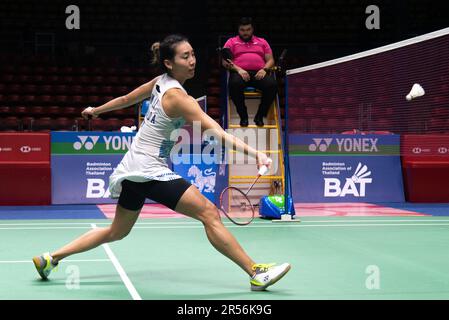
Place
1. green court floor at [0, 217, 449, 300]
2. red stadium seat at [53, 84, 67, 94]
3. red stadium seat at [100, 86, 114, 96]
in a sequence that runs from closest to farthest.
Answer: green court floor at [0, 217, 449, 300]
red stadium seat at [53, 84, 67, 94]
red stadium seat at [100, 86, 114, 96]

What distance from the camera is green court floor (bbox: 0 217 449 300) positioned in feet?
16.6

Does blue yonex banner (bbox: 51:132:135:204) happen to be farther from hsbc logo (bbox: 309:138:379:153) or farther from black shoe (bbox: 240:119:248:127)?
hsbc logo (bbox: 309:138:379:153)

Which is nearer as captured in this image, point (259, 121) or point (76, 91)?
point (259, 121)

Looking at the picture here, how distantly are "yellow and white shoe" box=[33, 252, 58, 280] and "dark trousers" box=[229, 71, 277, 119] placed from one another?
557 cm

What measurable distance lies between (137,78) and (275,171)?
10.5 m

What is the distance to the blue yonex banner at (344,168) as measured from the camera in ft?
40.7

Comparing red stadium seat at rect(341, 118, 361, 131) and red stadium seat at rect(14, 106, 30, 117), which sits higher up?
red stadium seat at rect(14, 106, 30, 117)

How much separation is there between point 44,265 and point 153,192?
3.48ft

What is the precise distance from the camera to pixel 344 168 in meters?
12.5

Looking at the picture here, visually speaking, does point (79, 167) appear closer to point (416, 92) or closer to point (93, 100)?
point (416, 92)

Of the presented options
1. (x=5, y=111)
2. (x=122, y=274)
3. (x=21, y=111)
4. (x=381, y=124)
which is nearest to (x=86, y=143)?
(x=381, y=124)

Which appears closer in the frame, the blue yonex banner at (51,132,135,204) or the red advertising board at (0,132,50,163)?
the red advertising board at (0,132,50,163)

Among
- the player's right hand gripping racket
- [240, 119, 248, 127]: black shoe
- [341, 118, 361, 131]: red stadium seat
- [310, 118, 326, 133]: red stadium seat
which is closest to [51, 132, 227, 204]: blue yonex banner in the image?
[240, 119, 248, 127]: black shoe

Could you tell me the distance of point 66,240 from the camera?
793 centimetres
